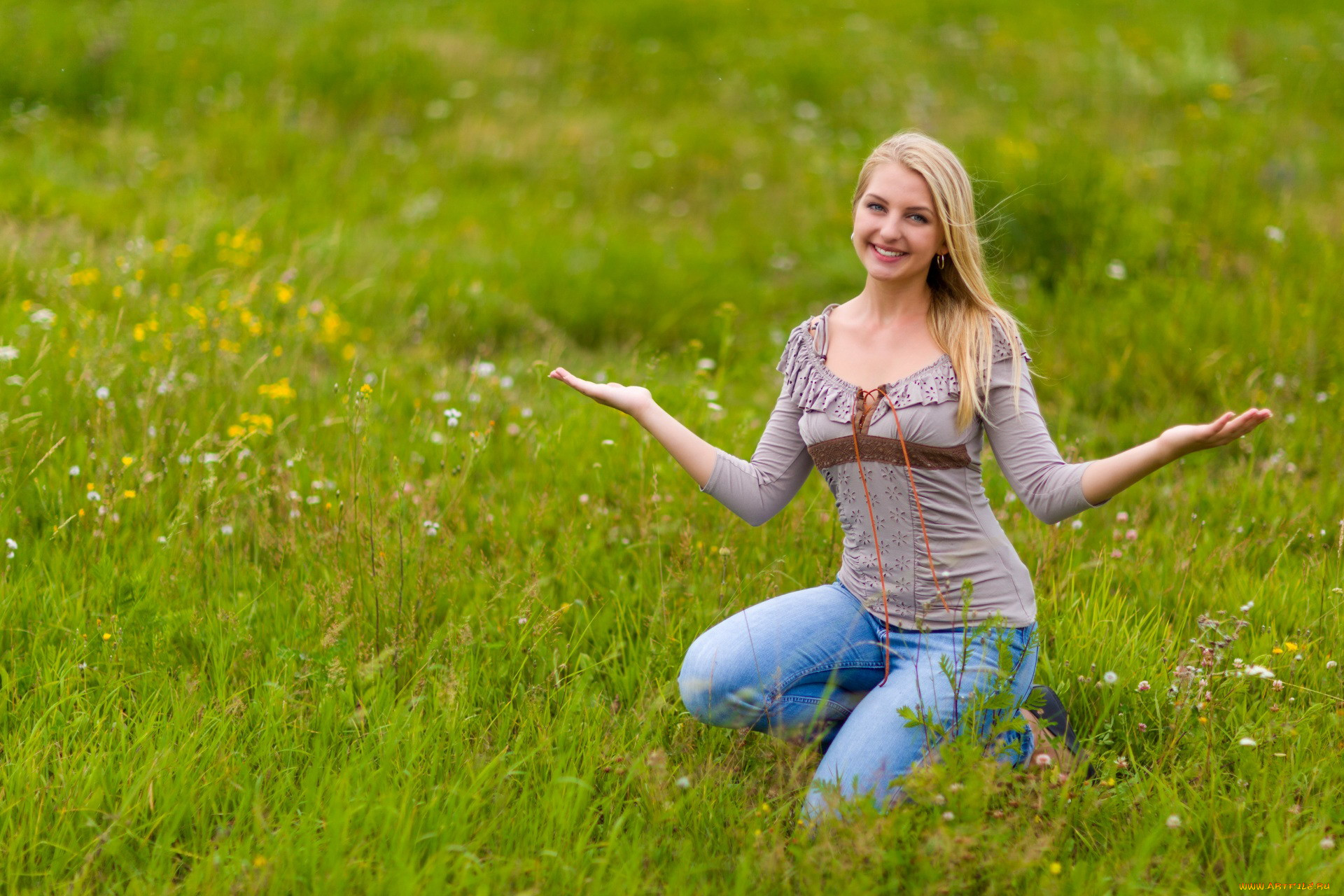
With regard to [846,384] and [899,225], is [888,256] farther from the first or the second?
[846,384]

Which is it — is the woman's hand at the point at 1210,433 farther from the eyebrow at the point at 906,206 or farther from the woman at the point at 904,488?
the eyebrow at the point at 906,206

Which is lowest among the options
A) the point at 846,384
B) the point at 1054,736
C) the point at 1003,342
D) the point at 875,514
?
the point at 1054,736

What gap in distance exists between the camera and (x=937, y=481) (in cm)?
265

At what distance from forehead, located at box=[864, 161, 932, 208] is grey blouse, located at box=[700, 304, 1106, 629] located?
387 mm

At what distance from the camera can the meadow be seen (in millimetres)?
2355

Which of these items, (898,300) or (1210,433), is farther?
(898,300)

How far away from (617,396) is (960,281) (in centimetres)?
98

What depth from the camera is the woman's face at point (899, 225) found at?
8.77 feet

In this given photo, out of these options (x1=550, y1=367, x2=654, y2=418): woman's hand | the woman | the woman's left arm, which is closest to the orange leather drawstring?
the woman

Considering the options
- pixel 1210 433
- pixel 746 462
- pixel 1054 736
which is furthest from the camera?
Result: pixel 746 462

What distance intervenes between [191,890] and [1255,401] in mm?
4436

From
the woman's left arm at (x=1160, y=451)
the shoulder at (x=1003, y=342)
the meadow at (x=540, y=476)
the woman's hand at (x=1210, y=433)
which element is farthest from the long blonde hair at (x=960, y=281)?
the meadow at (x=540, y=476)

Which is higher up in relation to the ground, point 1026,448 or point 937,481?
point 1026,448

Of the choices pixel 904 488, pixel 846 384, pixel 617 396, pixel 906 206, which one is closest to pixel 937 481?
pixel 904 488
